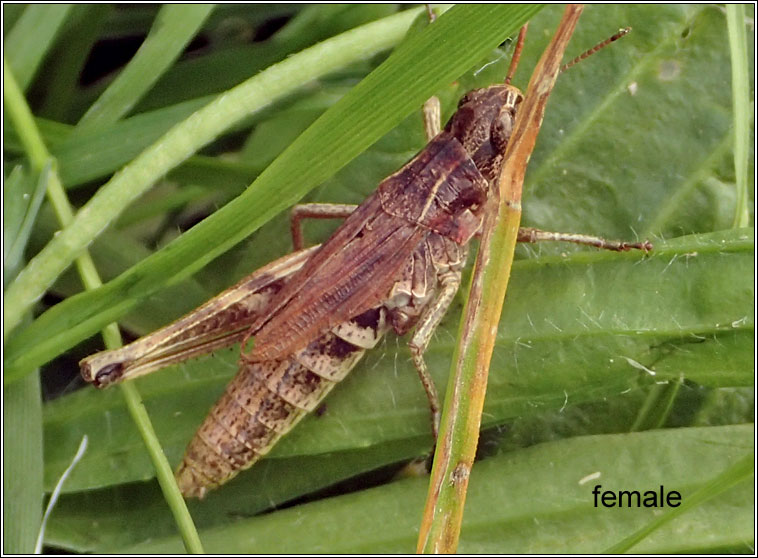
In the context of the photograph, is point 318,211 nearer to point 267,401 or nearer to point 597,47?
point 267,401

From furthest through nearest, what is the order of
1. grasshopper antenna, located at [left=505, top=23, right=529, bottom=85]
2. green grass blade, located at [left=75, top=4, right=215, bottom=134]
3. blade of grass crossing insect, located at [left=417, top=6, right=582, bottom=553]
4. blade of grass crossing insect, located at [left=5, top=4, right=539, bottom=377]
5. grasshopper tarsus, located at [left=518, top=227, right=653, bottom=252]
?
1. green grass blade, located at [left=75, top=4, right=215, bottom=134]
2. grasshopper antenna, located at [left=505, top=23, right=529, bottom=85]
3. grasshopper tarsus, located at [left=518, top=227, right=653, bottom=252]
4. blade of grass crossing insect, located at [left=5, top=4, right=539, bottom=377]
5. blade of grass crossing insect, located at [left=417, top=6, right=582, bottom=553]

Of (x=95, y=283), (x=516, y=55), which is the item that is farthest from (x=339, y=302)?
(x=516, y=55)

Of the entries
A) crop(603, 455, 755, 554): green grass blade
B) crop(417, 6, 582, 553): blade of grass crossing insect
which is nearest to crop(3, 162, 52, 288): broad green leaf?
crop(417, 6, 582, 553): blade of grass crossing insect

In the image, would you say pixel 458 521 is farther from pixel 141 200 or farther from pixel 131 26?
pixel 131 26

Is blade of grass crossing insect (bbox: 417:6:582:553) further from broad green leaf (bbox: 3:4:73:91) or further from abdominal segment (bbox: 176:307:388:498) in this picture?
broad green leaf (bbox: 3:4:73:91)

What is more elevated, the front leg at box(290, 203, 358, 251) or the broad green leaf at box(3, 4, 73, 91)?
the broad green leaf at box(3, 4, 73, 91)

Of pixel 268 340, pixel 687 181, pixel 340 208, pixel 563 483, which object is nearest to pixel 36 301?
pixel 268 340

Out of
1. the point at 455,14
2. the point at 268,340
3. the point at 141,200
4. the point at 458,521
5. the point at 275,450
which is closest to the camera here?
the point at 458,521

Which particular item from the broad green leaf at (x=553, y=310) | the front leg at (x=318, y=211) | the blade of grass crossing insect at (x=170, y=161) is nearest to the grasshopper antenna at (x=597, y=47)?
the broad green leaf at (x=553, y=310)
